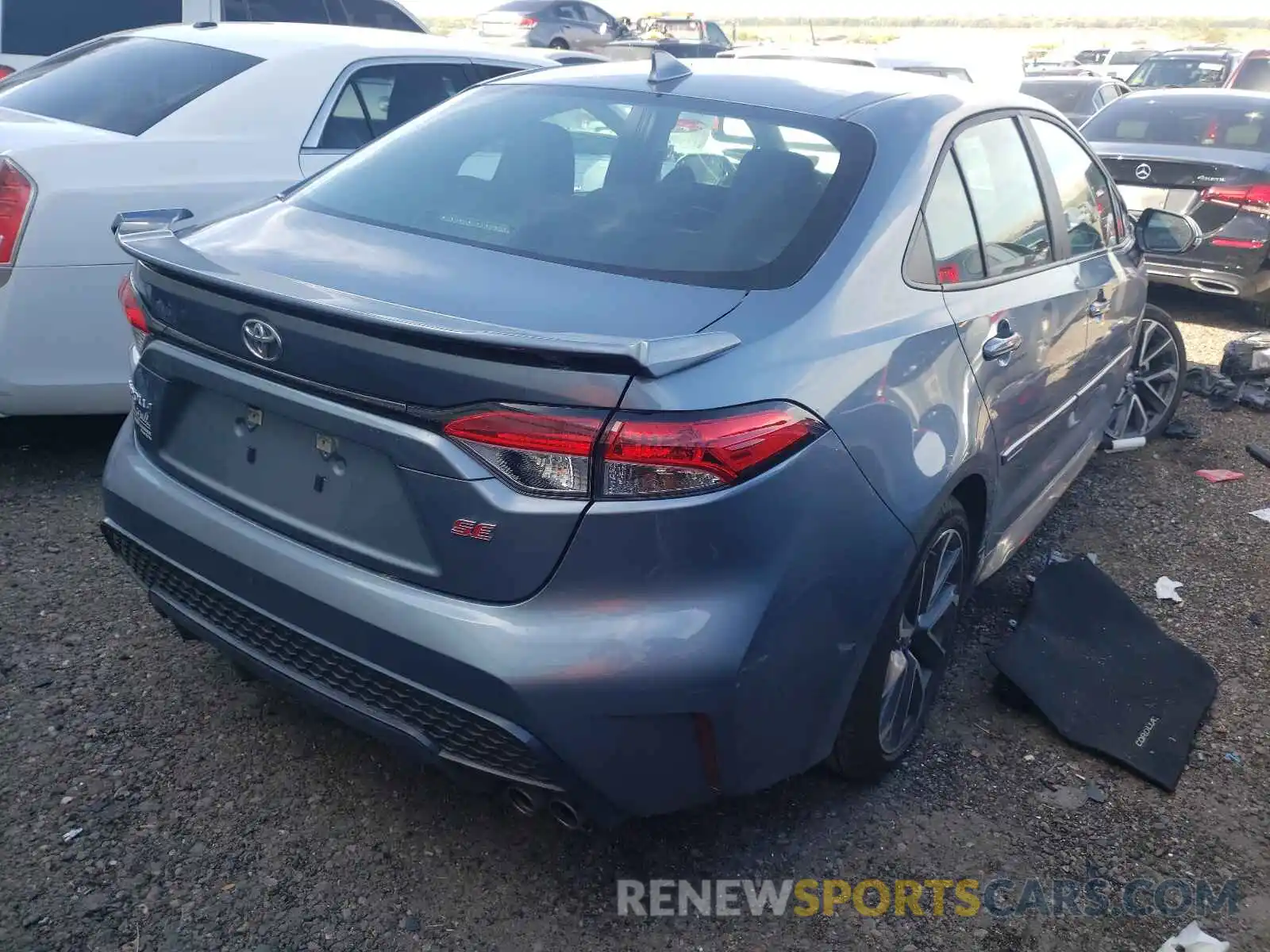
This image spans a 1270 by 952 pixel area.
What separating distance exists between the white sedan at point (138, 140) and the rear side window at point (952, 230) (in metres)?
1.88

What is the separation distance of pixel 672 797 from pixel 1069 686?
1579 mm

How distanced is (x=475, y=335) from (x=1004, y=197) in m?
1.92

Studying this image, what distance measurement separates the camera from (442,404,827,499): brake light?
1956mm

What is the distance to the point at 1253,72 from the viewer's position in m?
15.9

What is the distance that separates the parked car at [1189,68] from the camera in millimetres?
16094

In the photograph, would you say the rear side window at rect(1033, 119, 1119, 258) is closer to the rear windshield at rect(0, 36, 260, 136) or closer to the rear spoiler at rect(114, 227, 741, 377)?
the rear spoiler at rect(114, 227, 741, 377)

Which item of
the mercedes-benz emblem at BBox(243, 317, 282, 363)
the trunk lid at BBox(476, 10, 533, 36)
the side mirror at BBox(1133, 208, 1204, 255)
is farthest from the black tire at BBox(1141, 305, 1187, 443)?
the trunk lid at BBox(476, 10, 533, 36)

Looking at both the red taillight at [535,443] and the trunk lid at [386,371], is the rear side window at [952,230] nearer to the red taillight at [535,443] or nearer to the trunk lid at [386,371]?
the trunk lid at [386,371]

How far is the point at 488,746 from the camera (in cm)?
213

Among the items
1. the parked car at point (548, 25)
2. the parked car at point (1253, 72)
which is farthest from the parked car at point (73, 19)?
the parked car at point (548, 25)

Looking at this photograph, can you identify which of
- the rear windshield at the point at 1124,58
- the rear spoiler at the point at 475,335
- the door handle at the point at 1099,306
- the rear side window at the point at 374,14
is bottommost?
the rear windshield at the point at 1124,58

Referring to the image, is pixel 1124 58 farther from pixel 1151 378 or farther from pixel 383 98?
pixel 383 98

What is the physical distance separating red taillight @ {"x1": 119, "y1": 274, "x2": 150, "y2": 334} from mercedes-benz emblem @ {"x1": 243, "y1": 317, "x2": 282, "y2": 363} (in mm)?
440

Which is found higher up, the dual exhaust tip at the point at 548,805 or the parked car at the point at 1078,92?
the dual exhaust tip at the point at 548,805
